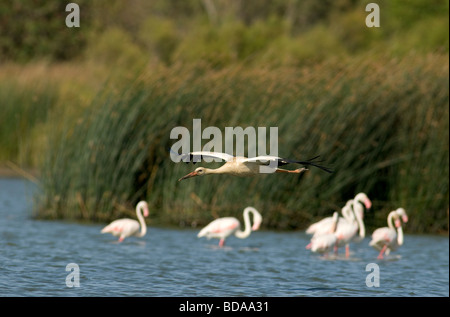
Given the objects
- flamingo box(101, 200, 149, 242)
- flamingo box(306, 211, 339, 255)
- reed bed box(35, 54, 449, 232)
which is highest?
reed bed box(35, 54, 449, 232)

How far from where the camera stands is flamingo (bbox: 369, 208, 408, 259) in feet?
47.8

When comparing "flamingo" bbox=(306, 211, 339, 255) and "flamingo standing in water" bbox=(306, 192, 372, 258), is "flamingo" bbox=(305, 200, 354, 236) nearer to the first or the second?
"flamingo standing in water" bbox=(306, 192, 372, 258)

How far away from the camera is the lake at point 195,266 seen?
452 inches

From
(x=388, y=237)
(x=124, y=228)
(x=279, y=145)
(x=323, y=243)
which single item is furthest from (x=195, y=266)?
(x=279, y=145)

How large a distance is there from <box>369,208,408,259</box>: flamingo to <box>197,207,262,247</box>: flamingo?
5.99ft

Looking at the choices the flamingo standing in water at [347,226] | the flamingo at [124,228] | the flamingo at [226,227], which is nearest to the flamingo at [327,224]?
the flamingo standing in water at [347,226]

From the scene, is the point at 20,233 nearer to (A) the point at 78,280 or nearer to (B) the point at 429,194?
(A) the point at 78,280

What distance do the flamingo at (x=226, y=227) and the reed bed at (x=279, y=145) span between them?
75cm

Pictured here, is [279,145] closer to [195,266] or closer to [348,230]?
[348,230]

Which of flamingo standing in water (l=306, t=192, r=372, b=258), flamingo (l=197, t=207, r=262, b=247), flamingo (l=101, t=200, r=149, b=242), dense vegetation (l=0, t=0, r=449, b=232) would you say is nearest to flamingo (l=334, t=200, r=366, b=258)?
flamingo standing in water (l=306, t=192, r=372, b=258)

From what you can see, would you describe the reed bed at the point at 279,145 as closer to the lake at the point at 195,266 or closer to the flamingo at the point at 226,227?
the lake at the point at 195,266
